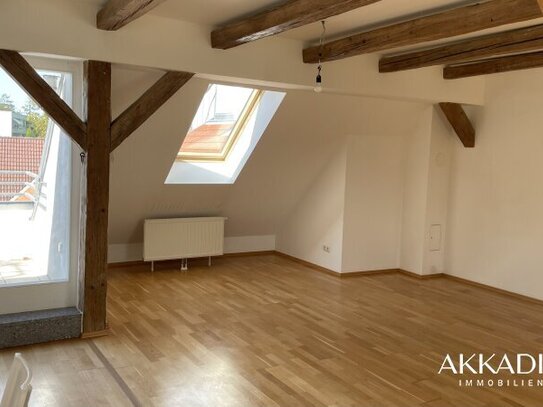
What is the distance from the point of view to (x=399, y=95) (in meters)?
5.41

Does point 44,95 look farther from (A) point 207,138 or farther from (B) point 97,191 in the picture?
(A) point 207,138

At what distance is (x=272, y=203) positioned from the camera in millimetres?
6727

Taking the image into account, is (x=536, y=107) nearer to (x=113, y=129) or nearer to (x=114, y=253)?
(x=113, y=129)

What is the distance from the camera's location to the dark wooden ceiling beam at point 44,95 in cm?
360

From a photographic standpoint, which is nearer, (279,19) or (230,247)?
(279,19)

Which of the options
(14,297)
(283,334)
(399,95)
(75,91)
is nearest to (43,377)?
(14,297)

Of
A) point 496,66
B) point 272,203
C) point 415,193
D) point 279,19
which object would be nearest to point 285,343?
point 279,19

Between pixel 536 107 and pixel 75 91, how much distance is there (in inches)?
174

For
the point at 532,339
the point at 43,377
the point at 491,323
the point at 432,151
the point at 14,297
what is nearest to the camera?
the point at 43,377

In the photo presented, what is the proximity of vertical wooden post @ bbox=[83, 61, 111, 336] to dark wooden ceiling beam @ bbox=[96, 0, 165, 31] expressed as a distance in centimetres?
31

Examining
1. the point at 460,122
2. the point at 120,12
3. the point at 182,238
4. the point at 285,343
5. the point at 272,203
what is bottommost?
the point at 285,343

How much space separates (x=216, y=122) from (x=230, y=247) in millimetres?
1964

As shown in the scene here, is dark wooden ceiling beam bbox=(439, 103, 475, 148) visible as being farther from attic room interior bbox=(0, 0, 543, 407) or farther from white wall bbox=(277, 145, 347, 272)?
white wall bbox=(277, 145, 347, 272)

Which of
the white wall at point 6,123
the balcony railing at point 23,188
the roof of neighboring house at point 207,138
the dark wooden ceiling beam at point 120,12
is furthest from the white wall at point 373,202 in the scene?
the white wall at point 6,123
